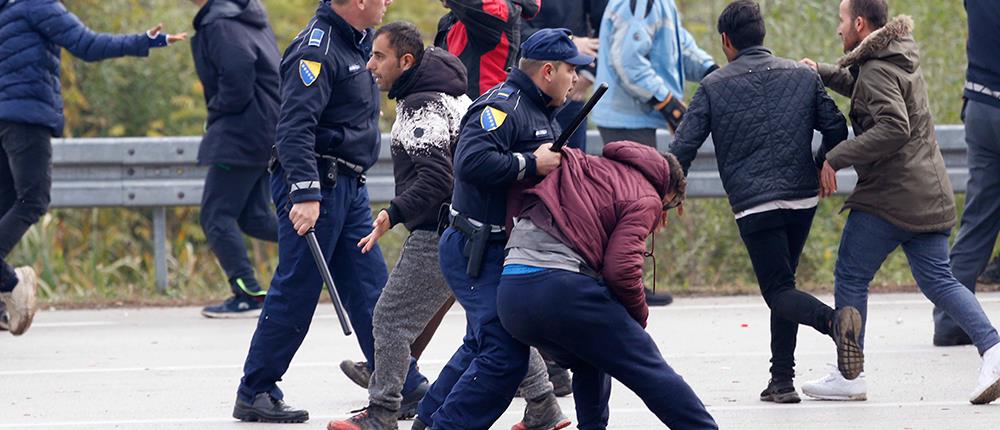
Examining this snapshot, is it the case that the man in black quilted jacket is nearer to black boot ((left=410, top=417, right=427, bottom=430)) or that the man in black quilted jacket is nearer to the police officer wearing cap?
the police officer wearing cap

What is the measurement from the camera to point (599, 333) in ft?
17.9

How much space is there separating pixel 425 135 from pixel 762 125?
4.69 feet

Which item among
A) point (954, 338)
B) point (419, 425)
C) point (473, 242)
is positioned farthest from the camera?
point (954, 338)

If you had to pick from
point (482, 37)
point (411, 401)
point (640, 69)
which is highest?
point (482, 37)

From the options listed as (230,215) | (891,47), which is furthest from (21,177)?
(891,47)

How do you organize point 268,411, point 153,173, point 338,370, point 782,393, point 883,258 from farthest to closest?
1. point 153,173
2. point 338,370
3. point 883,258
4. point 782,393
5. point 268,411

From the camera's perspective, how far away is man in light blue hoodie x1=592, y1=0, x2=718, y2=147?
378 inches

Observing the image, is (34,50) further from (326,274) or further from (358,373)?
(326,274)

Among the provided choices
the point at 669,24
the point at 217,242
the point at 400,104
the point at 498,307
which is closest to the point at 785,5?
the point at 669,24

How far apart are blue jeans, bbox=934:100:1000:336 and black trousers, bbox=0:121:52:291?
4.86 m

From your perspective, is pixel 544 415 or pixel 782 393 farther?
pixel 782 393

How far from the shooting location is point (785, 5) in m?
13.6

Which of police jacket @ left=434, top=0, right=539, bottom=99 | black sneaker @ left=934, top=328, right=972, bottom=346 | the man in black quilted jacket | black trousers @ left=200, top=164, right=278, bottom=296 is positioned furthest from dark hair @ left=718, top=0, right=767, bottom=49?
black trousers @ left=200, top=164, right=278, bottom=296

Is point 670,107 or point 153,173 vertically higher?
point 670,107
